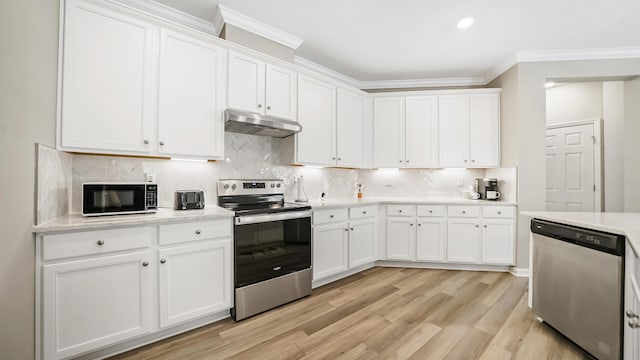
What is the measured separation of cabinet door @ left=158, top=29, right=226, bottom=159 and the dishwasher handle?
9.15 feet

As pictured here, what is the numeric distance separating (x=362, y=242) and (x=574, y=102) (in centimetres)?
433

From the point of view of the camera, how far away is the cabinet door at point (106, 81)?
1751 millimetres

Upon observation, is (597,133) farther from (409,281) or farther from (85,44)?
(85,44)

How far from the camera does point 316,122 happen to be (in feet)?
10.4

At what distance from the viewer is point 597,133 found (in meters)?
3.97

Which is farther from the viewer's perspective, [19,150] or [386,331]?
[386,331]

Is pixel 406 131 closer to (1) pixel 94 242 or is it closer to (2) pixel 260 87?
(2) pixel 260 87

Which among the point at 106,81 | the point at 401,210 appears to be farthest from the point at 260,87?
the point at 401,210

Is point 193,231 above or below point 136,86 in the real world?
below

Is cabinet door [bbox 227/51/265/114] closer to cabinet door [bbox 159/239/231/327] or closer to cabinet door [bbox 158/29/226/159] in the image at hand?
cabinet door [bbox 158/29/226/159]

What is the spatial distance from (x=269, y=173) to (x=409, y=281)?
2.12 m

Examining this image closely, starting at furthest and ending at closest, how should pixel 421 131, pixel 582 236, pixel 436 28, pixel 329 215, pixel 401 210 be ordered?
1. pixel 421 131
2. pixel 401 210
3. pixel 329 215
4. pixel 436 28
5. pixel 582 236

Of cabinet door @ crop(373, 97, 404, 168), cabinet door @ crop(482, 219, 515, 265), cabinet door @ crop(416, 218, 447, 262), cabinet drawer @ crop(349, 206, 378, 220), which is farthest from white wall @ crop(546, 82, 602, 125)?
cabinet drawer @ crop(349, 206, 378, 220)

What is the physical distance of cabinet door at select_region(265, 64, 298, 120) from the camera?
270 centimetres
